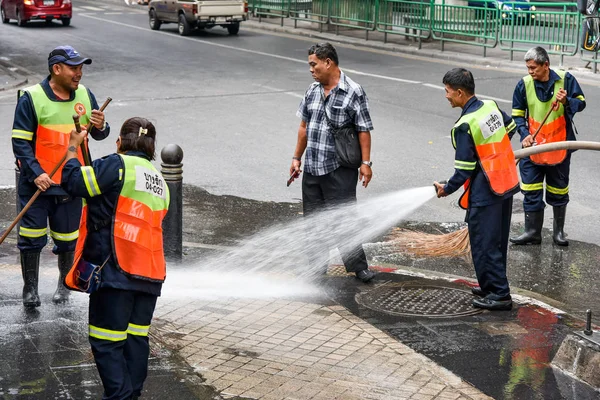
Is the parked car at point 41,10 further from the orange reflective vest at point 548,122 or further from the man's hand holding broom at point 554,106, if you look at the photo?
the man's hand holding broom at point 554,106

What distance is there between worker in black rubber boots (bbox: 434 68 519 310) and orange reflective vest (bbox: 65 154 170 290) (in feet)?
8.79

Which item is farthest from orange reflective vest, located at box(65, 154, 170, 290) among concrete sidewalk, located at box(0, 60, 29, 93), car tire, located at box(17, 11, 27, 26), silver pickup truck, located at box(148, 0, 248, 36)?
car tire, located at box(17, 11, 27, 26)

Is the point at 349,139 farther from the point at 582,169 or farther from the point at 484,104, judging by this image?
the point at 582,169

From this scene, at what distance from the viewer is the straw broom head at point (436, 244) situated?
856 centimetres

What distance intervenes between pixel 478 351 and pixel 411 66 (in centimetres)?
1571

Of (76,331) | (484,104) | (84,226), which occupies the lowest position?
(76,331)

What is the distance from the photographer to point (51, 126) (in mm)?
6629

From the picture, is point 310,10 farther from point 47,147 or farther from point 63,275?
point 47,147

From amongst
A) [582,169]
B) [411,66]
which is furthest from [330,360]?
[411,66]

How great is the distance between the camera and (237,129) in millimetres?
14211

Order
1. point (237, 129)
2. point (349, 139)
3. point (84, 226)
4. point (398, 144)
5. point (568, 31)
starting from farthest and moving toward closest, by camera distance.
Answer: point (568, 31)
point (237, 129)
point (398, 144)
point (349, 139)
point (84, 226)

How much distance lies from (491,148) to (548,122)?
7.07 ft

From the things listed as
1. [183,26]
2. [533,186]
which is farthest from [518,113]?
[183,26]

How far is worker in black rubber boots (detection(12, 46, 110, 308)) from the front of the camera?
6.55 m
